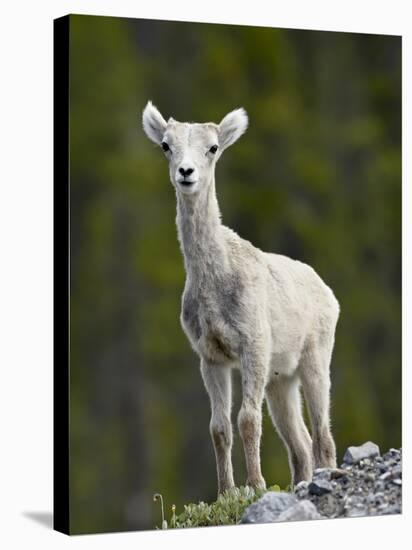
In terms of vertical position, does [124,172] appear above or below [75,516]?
above

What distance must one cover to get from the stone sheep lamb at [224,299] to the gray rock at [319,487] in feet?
2.01

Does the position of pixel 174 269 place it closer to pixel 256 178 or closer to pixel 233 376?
pixel 256 178

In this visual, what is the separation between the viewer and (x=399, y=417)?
19.2 m

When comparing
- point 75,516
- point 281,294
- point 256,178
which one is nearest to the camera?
point 75,516

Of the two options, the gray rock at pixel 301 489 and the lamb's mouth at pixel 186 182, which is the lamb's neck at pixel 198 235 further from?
the gray rock at pixel 301 489

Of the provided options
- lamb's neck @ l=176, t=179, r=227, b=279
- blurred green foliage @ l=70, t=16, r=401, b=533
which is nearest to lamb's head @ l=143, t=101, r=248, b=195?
lamb's neck @ l=176, t=179, r=227, b=279

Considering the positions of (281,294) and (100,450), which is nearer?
(281,294)

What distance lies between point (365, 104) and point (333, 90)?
402 mm

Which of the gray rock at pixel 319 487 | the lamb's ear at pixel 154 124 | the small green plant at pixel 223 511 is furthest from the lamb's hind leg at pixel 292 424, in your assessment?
the lamb's ear at pixel 154 124

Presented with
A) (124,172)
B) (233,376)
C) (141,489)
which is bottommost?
(141,489)

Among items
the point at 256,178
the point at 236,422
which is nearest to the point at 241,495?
the point at 236,422

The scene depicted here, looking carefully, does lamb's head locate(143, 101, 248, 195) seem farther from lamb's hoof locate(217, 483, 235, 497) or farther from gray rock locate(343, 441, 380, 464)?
gray rock locate(343, 441, 380, 464)

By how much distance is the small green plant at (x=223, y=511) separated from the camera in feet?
57.3

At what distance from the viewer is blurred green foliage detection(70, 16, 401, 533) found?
719 inches
